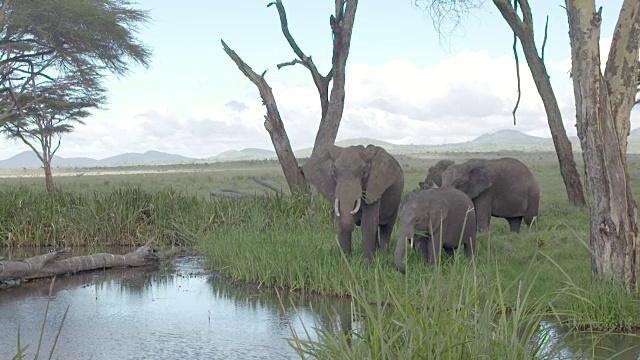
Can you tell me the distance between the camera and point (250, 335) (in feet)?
25.4

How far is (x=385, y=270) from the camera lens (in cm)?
903

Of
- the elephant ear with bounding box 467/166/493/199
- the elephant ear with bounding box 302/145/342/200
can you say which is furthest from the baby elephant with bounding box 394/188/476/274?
the elephant ear with bounding box 467/166/493/199

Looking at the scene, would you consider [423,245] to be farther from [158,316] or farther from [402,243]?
[158,316]

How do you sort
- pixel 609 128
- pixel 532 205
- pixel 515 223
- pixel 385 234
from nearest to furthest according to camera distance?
pixel 609 128 → pixel 385 234 → pixel 532 205 → pixel 515 223

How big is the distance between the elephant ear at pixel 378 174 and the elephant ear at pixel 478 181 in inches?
97.3

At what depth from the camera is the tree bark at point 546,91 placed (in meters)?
15.9

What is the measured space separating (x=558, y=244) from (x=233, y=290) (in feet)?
15.3

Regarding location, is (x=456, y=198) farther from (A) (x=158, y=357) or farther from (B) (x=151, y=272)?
(B) (x=151, y=272)

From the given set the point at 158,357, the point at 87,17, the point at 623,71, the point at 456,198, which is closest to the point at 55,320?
the point at 158,357

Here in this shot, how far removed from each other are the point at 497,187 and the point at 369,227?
416cm

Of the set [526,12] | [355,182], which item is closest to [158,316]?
[355,182]

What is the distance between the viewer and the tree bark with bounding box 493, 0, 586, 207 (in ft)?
52.2

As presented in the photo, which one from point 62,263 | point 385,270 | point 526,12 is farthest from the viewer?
point 526,12

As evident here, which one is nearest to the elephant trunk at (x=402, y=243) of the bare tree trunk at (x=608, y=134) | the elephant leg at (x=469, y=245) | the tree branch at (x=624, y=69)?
the elephant leg at (x=469, y=245)
